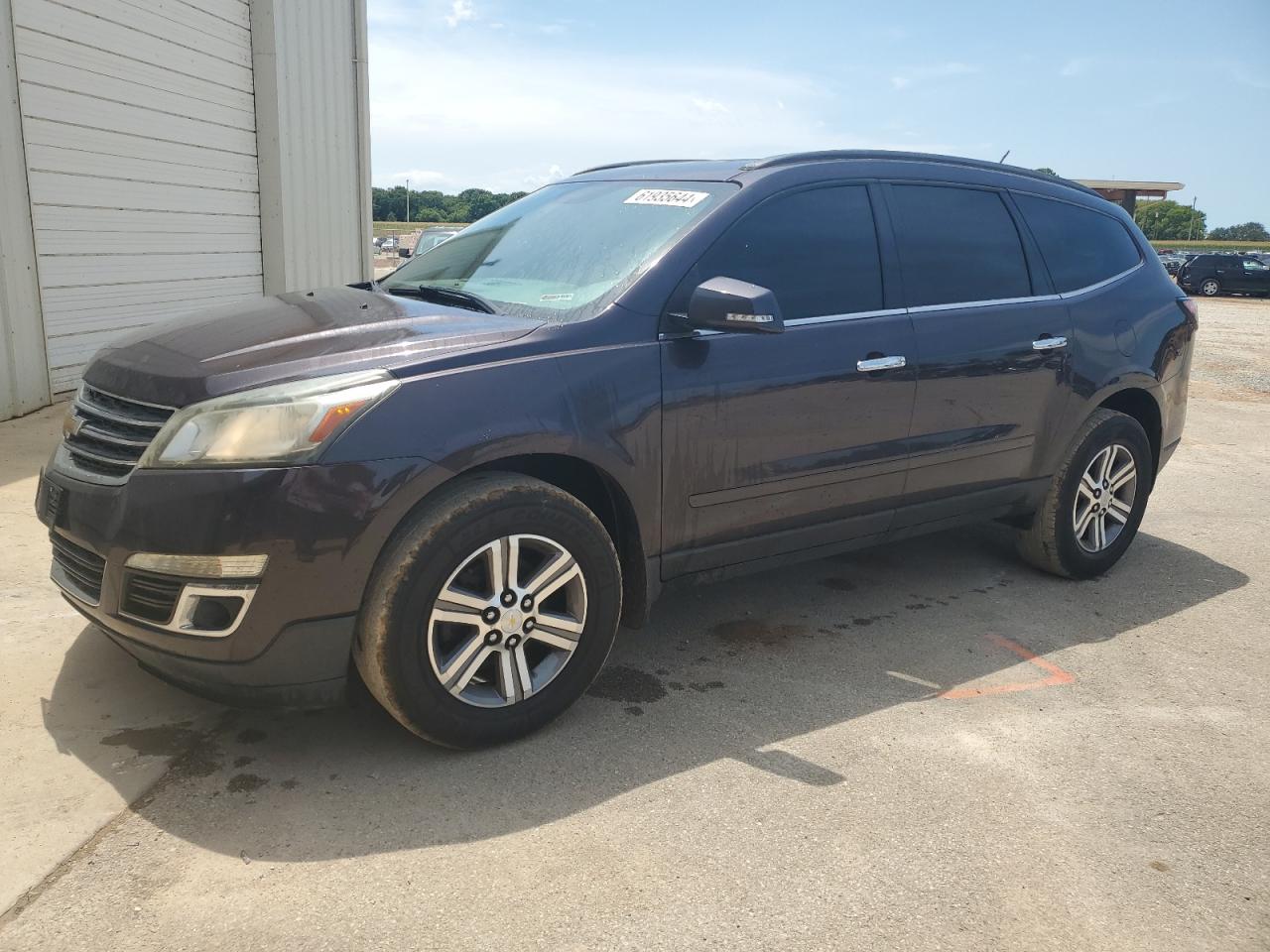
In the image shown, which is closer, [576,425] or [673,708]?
[576,425]

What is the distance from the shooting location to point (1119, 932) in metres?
2.36

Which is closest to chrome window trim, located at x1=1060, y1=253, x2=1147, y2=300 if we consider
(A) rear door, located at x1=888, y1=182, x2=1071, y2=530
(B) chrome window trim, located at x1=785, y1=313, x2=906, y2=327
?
(A) rear door, located at x1=888, y1=182, x2=1071, y2=530

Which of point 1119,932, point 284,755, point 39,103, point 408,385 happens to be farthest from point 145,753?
point 39,103

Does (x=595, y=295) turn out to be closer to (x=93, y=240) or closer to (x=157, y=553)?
(x=157, y=553)

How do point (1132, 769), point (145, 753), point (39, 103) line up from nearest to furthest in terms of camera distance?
point (145, 753) → point (1132, 769) → point (39, 103)

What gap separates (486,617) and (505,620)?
2.4 inches

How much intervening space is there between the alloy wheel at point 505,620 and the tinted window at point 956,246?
6.06 feet

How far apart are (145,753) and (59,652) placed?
0.80 meters

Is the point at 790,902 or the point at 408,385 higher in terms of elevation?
the point at 408,385

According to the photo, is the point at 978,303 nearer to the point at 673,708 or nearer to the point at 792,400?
the point at 792,400

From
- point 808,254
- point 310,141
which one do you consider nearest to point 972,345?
point 808,254

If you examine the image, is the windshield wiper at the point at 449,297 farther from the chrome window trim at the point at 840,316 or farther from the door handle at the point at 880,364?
the door handle at the point at 880,364

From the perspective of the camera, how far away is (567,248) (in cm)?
366

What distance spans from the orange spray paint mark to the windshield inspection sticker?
76.6 inches
